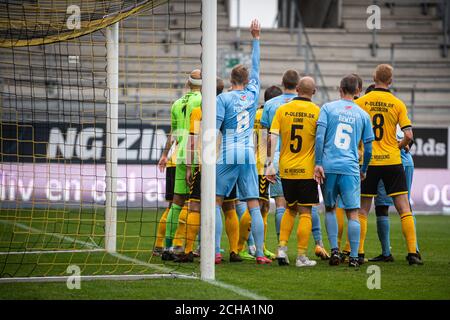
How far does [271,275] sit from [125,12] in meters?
3.13

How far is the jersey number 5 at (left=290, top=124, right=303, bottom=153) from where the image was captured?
885 centimetres

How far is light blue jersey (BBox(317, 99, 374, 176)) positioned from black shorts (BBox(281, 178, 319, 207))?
239 millimetres

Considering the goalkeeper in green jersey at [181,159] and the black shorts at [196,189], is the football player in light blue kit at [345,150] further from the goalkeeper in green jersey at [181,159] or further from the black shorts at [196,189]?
the goalkeeper in green jersey at [181,159]

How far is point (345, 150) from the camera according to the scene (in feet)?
28.7

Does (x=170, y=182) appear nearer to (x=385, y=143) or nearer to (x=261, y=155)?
(x=261, y=155)

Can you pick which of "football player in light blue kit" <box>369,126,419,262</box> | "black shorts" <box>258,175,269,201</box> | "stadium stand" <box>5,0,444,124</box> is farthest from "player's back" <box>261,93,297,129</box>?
"stadium stand" <box>5,0,444,124</box>

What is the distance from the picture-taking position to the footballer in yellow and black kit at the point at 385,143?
30.0 ft

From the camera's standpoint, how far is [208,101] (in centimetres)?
748

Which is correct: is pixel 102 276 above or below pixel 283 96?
below

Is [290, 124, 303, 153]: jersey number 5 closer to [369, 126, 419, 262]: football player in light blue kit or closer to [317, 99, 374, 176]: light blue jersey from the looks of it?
[317, 99, 374, 176]: light blue jersey

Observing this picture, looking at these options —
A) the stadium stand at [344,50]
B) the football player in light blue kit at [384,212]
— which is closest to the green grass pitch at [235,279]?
the football player in light blue kit at [384,212]

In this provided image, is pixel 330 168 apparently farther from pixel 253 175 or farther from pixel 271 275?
pixel 271 275
